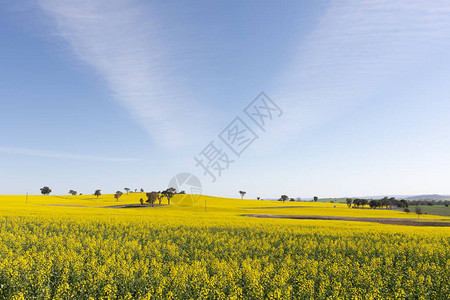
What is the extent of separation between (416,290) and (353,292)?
3500 mm

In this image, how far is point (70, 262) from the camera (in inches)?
539

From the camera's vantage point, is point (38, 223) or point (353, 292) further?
point (38, 223)

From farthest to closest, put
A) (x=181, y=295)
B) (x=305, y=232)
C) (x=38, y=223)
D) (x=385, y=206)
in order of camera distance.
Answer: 1. (x=385, y=206)
2. (x=38, y=223)
3. (x=305, y=232)
4. (x=181, y=295)

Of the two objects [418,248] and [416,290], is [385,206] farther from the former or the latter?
[416,290]

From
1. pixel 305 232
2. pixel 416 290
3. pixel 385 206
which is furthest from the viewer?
pixel 385 206

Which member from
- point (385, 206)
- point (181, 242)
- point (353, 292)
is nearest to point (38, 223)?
point (181, 242)

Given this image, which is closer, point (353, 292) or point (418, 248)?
point (353, 292)

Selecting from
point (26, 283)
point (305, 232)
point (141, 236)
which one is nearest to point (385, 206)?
point (305, 232)

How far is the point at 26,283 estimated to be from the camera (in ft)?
34.8

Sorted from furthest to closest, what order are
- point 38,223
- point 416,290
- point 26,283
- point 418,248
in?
point 38,223 < point 418,248 < point 416,290 < point 26,283

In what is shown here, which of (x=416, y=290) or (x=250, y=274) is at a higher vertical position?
(x=250, y=274)

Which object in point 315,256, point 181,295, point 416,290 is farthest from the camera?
point 315,256

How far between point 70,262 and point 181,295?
7.32 metres

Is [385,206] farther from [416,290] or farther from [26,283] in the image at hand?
[26,283]
